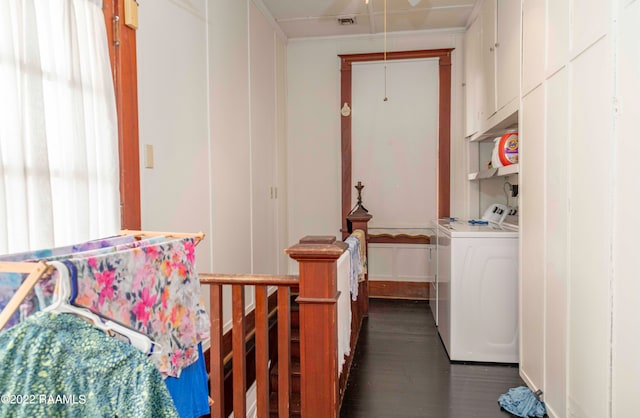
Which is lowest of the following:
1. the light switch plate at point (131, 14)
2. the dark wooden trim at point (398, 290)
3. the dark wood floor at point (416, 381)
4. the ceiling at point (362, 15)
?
the dark wood floor at point (416, 381)

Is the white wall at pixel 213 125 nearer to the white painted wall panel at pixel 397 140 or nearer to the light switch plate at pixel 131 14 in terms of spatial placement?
the light switch plate at pixel 131 14

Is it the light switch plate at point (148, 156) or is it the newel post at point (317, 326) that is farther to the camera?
the light switch plate at point (148, 156)

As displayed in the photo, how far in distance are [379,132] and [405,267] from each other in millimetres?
1579

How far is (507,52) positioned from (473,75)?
1155mm

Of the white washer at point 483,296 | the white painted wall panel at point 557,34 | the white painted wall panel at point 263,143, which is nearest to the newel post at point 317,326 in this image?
the white painted wall panel at point 557,34

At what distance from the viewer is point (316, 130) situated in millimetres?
4523

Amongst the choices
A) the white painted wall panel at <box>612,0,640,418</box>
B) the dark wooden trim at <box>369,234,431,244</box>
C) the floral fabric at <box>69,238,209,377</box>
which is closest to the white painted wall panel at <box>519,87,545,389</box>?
the white painted wall panel at <box>612,0,640,418</box>

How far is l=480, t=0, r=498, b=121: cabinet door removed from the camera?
3023 millimetres

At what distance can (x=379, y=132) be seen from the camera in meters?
4.36

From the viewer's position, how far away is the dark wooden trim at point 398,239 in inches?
169

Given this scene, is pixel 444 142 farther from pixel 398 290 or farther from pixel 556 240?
pixel 556 240

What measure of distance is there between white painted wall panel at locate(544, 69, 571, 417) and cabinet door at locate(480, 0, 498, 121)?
1194mm

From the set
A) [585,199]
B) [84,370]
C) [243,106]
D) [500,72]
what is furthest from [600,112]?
[243,106]

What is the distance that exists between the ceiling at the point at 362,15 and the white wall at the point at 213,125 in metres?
0.26
